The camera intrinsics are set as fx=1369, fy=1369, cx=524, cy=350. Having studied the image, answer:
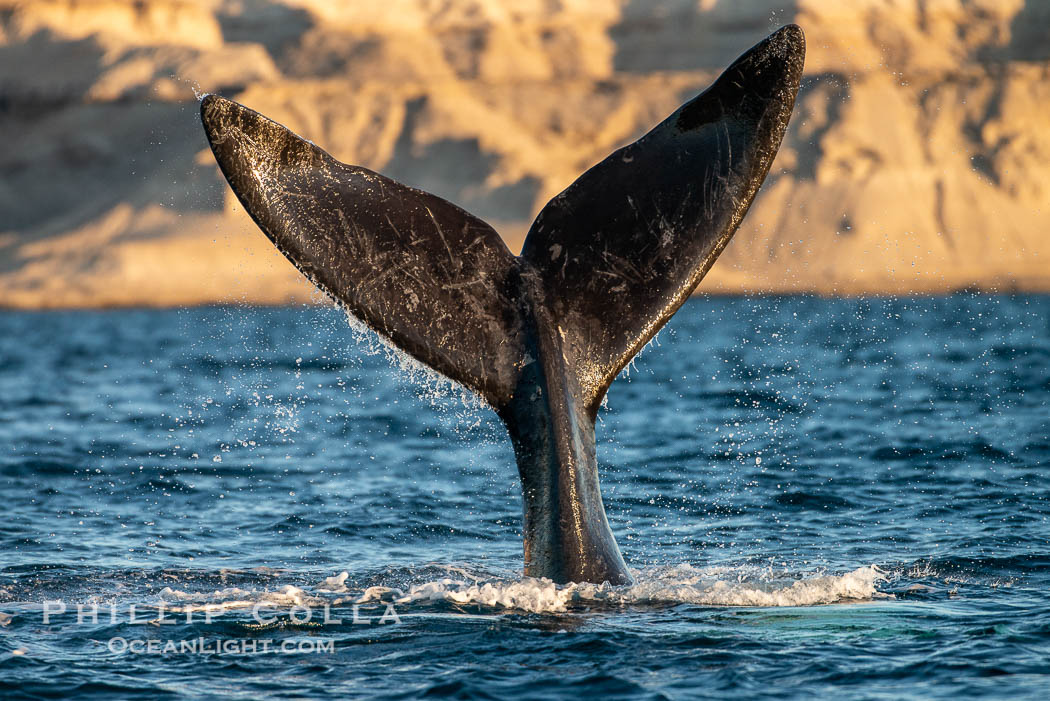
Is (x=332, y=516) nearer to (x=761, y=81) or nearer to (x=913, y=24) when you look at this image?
(x=761, y=81)

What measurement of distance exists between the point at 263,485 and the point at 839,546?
21.8 ft

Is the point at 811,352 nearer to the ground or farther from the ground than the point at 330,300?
farther from the ground

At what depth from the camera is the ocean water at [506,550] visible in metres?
7.29

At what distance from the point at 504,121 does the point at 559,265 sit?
363ft

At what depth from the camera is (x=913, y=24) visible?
119 m

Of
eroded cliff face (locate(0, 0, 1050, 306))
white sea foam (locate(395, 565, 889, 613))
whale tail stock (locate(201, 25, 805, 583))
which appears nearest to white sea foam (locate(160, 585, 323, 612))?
white sea foam (locate(395, 565, 889, 613))

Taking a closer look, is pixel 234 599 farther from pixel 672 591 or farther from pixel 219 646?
pixel 672 591

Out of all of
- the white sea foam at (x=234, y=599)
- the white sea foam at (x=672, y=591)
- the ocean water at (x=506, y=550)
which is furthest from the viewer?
the white sea foam at (x=234, y=599)

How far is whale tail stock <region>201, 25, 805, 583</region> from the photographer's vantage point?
760 cm

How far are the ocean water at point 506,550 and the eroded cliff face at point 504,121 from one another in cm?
8261

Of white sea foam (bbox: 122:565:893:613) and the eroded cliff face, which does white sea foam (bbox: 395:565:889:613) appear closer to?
white sea foam (bbox: 122:565:893:613)

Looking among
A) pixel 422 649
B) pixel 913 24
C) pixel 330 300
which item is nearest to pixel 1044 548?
pixel 422 649

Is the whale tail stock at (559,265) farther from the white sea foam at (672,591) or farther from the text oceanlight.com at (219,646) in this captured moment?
the text oceanlight.com at (219,646)

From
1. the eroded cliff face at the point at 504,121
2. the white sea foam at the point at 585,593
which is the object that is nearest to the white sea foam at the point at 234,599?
the white sea foam at the point at 585,593
